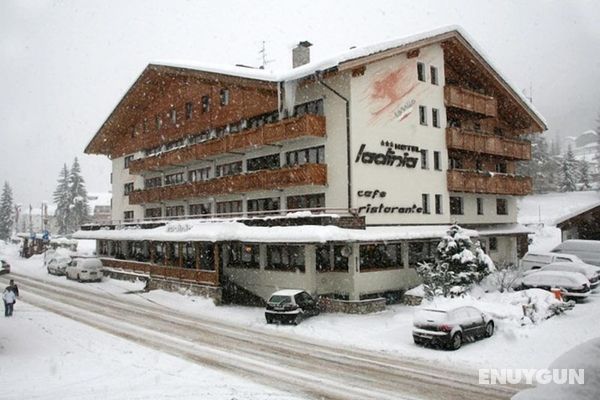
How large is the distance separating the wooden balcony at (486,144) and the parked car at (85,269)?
29291 mm

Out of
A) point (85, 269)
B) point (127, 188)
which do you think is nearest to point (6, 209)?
point (127, 188)

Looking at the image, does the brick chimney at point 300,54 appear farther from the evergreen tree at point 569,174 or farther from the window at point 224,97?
the evergreen tree at point 569,174

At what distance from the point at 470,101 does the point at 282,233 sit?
18652 mm

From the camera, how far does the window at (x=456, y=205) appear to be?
35.6m

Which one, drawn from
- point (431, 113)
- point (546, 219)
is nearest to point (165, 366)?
point (431, 113)

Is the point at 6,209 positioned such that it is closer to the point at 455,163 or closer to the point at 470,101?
the point at 455,163

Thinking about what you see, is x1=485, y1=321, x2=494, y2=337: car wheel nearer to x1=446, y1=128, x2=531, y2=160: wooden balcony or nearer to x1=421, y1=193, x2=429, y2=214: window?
x1=421, y1=193, x2=429, y2=214: window

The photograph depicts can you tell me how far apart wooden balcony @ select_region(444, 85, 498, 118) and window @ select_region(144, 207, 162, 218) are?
27348 mm

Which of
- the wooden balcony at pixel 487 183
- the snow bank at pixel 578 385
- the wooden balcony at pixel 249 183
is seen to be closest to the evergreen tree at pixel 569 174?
the wooden balcony at pixel 487 183

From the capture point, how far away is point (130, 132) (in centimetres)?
5084

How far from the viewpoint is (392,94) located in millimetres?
30953

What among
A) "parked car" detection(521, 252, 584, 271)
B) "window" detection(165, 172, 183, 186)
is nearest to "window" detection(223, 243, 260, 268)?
"window" detection(165, 172, 183, 186)

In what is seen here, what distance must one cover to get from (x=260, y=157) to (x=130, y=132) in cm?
2235

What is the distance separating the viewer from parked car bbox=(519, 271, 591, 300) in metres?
26.2
